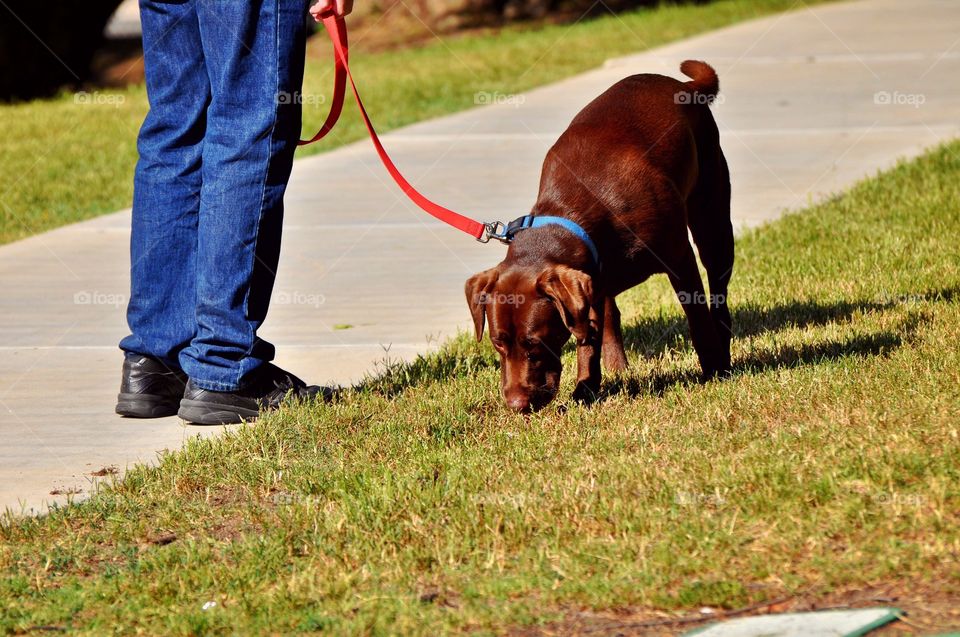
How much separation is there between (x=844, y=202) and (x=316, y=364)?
3602 mm

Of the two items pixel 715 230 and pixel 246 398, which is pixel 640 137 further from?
pixel 246 398

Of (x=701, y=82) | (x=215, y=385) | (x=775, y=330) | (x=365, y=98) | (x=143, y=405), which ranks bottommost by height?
(x=143, y=405)

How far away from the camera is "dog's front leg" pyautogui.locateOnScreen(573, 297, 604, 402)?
450 cm

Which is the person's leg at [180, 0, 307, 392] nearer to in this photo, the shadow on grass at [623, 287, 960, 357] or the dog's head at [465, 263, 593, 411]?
the dog's head at [465, 263, 593, 411]

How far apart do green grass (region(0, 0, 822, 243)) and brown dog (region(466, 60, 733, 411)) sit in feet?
15.3

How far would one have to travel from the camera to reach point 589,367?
15.1ft

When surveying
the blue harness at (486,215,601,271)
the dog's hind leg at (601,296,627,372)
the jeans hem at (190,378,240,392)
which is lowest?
the jeans hem at (190,378,240,392)

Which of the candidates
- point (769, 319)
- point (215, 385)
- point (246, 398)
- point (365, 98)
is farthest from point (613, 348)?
point (365, 98)

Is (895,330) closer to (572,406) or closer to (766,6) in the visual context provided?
(572,406)

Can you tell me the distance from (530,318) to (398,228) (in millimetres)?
3872

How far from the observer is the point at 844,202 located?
25.2 ft

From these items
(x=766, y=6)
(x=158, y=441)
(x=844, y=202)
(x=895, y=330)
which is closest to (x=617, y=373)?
(x=895, y=330)

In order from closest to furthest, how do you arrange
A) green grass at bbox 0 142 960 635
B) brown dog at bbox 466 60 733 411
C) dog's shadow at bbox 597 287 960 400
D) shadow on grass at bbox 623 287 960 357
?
1. green grass at bbox 0 142 960 635
2. brown dog at bbox 466 60 733 411
3. dog's shadow at bbox 597 287 960 400
4. shadow on grass at bbox 623 287 960 357

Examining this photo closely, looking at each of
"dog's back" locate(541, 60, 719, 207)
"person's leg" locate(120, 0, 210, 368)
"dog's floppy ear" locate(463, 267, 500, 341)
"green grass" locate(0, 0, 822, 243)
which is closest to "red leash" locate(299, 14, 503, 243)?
"dog's floppy ear" locate(463, 267, 500, 341)
